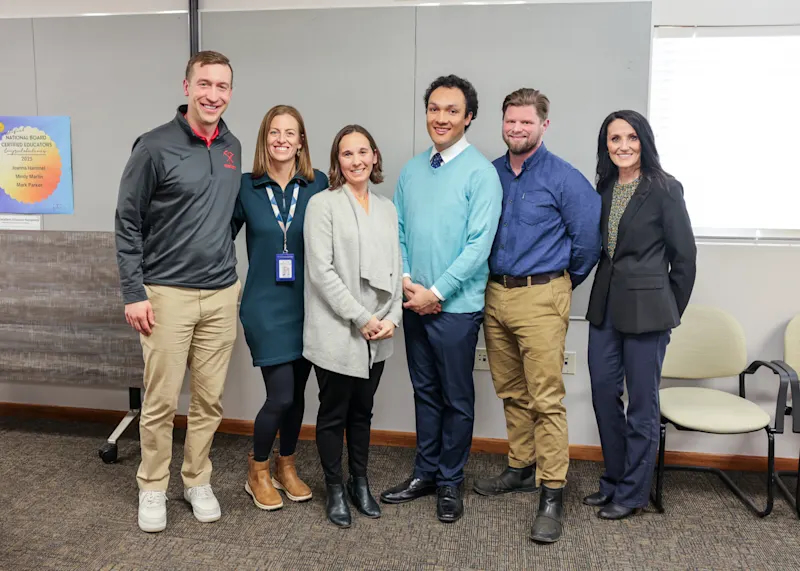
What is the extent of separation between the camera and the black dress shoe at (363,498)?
2.47 metres

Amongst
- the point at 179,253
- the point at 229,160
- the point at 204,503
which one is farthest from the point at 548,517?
the point at 229,160

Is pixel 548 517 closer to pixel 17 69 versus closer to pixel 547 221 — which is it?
pixel 547 221

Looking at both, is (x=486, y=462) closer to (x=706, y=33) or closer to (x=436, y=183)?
(x=436, y=183)

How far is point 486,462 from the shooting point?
3066mm

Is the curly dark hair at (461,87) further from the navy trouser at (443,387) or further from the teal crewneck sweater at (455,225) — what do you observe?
the navy trouser at (443,387)

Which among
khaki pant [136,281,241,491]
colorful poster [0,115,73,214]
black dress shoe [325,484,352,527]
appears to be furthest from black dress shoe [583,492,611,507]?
colorful poster [0,115,73,214]

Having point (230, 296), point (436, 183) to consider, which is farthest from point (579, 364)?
point (230, 296)

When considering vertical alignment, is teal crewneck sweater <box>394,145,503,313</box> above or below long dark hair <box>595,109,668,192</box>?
below

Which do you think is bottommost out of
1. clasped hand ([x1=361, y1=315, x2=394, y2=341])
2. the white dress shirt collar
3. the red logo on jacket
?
clasped hand ([x1=361, y1=315, x2=394, y2=341])

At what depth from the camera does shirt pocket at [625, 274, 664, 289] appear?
2367mm

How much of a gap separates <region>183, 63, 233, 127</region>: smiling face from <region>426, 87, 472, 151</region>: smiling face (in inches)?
28.9

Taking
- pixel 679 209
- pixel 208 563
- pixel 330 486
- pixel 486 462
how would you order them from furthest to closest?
pixel 486 462
pixel 330 486
pixel 679 209
pixel 208 563

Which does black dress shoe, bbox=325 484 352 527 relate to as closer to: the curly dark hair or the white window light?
the curly dark hair

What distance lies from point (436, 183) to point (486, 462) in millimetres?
1391
